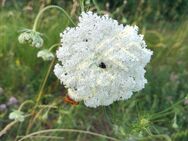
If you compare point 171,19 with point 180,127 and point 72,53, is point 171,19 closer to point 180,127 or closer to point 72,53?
point 180,127

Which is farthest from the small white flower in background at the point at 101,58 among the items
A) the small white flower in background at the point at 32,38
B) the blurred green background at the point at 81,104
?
the blurred green background at the point at 81,104

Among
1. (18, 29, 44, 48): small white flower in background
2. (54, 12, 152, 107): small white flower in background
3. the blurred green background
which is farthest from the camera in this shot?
the blurred green background

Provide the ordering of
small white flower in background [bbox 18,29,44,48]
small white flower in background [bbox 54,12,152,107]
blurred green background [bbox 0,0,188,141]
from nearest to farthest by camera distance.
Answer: small white flower in background [bbox 54,12,152,107], small white flower in background [bbox 18,29,44,48], blurred green background [bbox 0,0,188,141]

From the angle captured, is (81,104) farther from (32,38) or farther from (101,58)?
(101,58)

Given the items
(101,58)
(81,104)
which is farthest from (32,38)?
(81,104)

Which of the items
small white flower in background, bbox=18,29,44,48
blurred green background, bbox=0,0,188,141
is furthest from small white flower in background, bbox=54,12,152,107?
blurred green background, bbox=0,0,188,141

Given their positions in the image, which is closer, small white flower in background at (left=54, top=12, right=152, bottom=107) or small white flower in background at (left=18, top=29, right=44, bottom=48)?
small white flower in background at (left=54, top=12, right=152, bottom=107)

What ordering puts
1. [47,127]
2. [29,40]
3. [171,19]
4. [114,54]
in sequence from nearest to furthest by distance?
[114,54]
[29,40]
[47,127]
[171,19]

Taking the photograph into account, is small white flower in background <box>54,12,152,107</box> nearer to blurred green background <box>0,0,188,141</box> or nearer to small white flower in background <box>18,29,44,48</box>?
small white flower in background <box>18,29,44,48</box>

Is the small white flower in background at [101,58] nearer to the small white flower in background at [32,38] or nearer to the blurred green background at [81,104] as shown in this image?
the small white flower in background at [32,38]

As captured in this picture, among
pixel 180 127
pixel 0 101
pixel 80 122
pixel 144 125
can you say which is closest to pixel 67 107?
pixel 80 122
